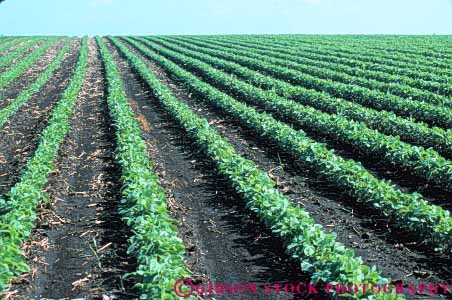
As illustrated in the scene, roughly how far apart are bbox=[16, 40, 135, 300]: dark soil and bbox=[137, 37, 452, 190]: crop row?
5107 mm

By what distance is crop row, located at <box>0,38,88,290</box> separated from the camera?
19.4ft

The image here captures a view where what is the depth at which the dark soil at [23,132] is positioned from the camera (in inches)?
413

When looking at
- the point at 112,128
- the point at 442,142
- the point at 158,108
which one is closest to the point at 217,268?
the point at 442,142

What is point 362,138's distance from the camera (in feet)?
36.0

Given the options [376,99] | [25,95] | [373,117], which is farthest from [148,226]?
[25,95]

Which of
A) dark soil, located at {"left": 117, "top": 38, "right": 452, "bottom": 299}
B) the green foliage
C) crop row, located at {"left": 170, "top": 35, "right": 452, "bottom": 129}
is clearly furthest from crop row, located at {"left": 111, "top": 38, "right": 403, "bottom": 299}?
the green foliage

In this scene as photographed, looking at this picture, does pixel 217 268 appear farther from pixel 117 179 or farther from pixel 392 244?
pixel 117 179

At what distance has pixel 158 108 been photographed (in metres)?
16.3

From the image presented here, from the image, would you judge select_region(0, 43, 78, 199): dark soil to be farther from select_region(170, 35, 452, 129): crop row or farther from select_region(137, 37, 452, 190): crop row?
Answer: select_region(170, 35, 452, 129): crop row

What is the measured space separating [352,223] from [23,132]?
9614 mm

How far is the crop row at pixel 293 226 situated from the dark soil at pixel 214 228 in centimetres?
22

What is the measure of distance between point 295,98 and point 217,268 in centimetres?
1147

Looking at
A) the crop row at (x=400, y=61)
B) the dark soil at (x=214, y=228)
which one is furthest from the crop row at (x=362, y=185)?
the crop row at (x=400, y=61)

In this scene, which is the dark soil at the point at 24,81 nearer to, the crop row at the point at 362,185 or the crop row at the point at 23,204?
the crop row at the point at 23,204
